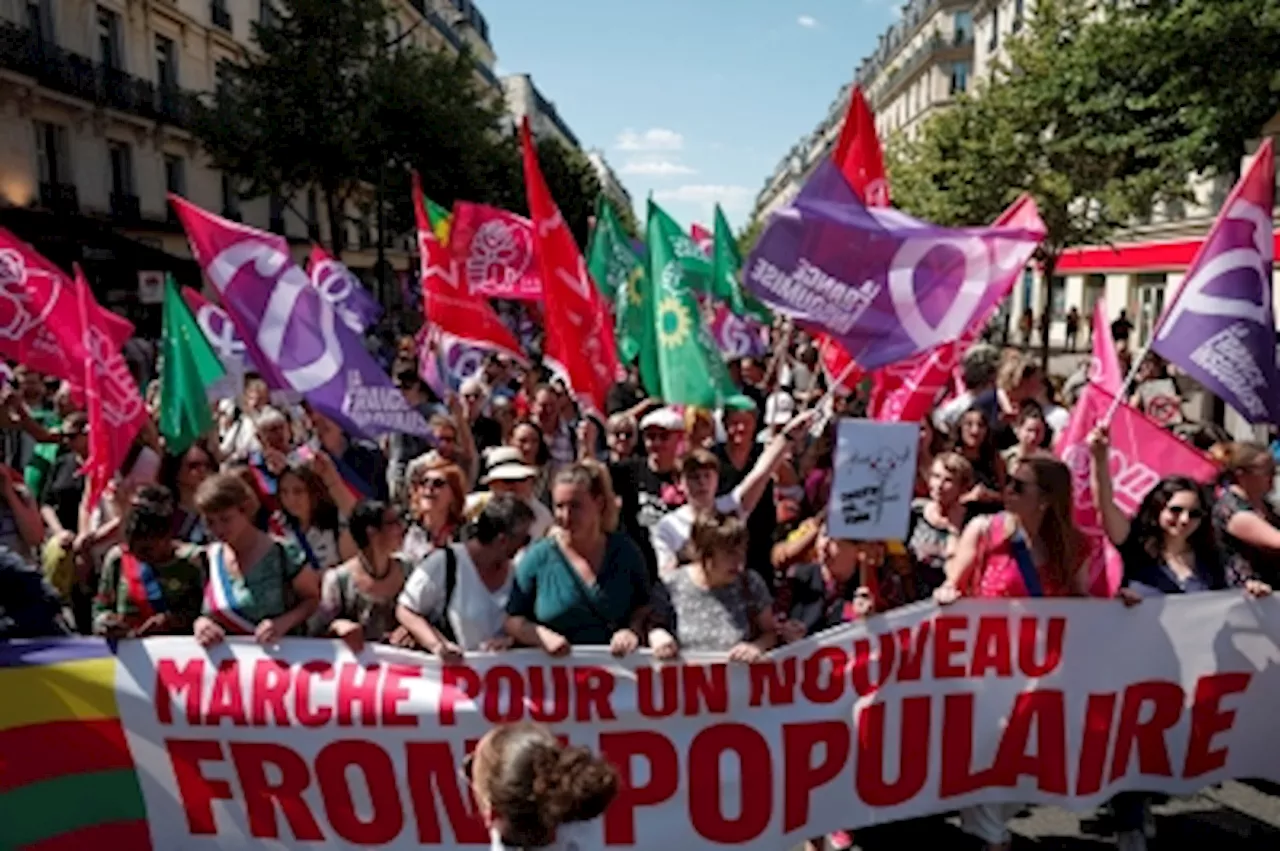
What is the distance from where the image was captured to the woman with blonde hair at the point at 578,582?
11.1 feet

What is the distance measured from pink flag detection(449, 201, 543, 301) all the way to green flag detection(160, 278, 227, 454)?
2.77 m

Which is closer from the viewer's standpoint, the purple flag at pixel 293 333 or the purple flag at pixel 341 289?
the purple flag at pixel 293 333

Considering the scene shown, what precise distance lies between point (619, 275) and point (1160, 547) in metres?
6.63

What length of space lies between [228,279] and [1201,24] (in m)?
18.5

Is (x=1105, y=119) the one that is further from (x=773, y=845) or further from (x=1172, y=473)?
(x=773, y=845)

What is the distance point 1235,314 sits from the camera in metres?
3.83

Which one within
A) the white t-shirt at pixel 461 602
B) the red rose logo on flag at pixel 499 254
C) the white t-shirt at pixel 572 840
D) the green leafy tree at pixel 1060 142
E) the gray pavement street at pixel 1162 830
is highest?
the green leafy tree at pixel 1060 142

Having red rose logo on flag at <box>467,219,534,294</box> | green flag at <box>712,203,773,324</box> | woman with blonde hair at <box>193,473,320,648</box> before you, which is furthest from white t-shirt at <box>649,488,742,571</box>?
green flag at <box>712,203,773,324</box>

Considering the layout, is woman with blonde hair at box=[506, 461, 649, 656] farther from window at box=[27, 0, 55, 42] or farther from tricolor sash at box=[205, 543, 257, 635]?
window at box=[27, 0, 55, 42]

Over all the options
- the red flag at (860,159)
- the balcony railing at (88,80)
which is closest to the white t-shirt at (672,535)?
the red flag at (860,159)

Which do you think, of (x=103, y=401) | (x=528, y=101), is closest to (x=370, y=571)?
(x=103, y=401)

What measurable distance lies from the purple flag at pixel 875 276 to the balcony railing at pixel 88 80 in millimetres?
22487

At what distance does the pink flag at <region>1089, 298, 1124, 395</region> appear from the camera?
455cm

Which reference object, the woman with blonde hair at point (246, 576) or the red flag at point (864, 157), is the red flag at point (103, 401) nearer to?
the woman with blonde hair at point (246, 576)
